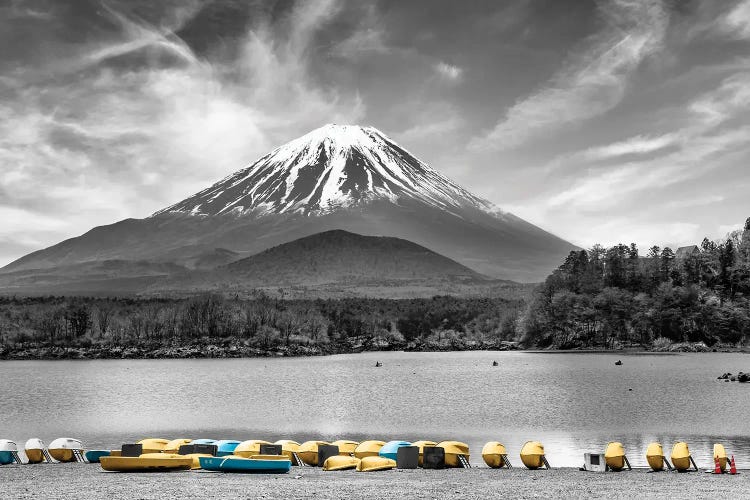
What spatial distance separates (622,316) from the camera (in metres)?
150

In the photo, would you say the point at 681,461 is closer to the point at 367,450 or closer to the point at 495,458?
the point at 495,458

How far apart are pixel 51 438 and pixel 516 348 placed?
5318 inches

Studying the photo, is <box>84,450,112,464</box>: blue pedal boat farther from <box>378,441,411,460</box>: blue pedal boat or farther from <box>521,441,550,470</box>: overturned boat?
<box>521,441,550,470</box>: overturned boat

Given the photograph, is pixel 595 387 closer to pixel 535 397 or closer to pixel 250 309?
pixel 535 397

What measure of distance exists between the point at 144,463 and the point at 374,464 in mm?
7179

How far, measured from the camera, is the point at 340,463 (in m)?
27.3

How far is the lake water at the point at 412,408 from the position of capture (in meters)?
38.8

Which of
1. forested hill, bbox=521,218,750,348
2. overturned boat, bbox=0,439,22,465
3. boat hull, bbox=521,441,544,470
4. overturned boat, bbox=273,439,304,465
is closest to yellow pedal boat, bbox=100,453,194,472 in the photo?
overturned boat, bbox=273,439,304,465

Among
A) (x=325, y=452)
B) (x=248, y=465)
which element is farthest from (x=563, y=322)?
(x=248, y=465)

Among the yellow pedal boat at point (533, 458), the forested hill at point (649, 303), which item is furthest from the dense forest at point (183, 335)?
the yellow pedal boat at point (533, 458)

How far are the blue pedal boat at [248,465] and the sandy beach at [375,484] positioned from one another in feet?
1.69

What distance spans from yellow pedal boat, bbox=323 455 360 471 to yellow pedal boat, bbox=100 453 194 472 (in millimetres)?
4606

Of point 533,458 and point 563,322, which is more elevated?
point 563,322

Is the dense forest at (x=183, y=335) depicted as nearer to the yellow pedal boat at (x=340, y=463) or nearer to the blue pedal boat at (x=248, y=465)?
the yellow pedal boat at (x=340, y=463)
